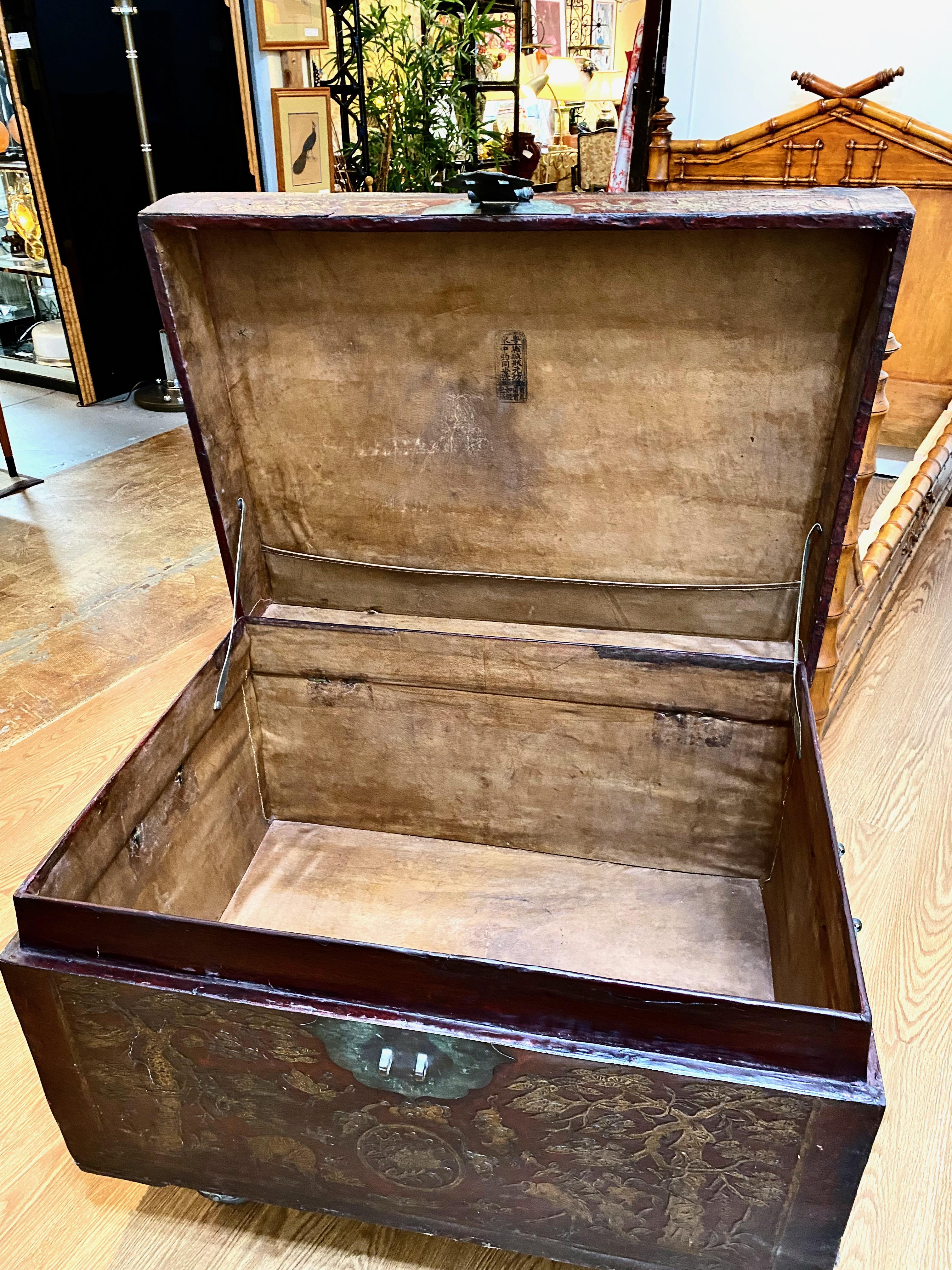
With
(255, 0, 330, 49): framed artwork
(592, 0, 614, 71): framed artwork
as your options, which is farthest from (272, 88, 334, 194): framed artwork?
(592, 0, 614, 71): framed artwork

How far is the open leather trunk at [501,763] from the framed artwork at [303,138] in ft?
11.5

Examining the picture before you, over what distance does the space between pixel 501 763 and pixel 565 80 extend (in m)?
7.29

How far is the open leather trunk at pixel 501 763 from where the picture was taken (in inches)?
35.9

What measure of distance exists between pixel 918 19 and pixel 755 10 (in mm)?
607

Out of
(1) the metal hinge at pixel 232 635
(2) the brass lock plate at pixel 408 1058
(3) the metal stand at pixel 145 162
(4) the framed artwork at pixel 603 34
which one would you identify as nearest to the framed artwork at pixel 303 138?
(3) the metal stand at pixel 145 162

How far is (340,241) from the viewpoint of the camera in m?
1.29

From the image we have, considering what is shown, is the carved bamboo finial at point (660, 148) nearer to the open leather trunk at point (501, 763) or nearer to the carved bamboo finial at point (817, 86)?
the carved bamboo finial at point (817, 86)

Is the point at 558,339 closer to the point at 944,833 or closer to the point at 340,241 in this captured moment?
the point at 340,241

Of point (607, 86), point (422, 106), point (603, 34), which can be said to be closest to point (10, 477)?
point (422, 106)

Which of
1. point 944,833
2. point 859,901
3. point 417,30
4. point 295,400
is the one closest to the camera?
point 295,400

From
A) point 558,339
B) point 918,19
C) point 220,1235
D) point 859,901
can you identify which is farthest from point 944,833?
point 918,19

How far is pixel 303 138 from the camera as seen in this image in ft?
14.8

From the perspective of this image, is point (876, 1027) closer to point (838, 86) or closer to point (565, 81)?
point (838, 86)

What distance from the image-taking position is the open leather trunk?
0.91 meters
